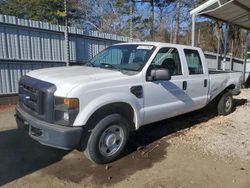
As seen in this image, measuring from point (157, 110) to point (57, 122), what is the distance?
195cm

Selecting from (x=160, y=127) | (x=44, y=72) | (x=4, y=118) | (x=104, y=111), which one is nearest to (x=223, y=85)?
(x=160, y=127)

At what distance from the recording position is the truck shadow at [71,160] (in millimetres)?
3660

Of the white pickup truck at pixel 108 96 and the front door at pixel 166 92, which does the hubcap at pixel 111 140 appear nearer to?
the white pickup truck at pixel 108 96

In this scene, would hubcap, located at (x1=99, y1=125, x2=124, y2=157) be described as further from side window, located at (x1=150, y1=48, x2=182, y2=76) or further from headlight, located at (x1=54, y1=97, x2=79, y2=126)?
side window, located at (x1=150, y1=48, x2=182, y2=76)

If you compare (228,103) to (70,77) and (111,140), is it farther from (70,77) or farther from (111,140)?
(70,77)

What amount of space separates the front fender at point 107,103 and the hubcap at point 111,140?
371 millimetres

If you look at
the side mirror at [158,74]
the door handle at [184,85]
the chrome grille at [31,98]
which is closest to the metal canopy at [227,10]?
the door handle at [184,85]

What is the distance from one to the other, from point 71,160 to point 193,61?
3.44 metres

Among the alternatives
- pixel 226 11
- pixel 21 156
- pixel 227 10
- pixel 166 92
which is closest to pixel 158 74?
pixel 166 92

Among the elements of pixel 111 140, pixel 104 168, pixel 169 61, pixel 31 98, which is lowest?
pixel 104 168

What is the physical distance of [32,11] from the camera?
26.1 m

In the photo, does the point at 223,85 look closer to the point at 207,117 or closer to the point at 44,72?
the point at 207,117

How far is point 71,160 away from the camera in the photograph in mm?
4156

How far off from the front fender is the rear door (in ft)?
5.11
